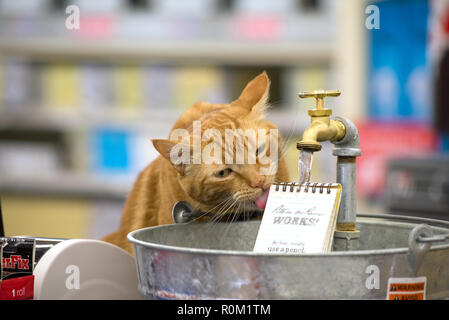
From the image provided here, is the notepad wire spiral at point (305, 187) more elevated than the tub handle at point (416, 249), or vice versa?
the notepad wire spiral at point (305, 187)

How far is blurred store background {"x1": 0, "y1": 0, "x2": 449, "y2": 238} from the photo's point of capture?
2.79m

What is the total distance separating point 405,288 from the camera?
0.71m

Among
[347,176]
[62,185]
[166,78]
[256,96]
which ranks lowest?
[62,185]

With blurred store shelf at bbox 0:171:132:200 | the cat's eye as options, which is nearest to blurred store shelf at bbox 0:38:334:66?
blurred store shelf at bbox 0:171:132:200

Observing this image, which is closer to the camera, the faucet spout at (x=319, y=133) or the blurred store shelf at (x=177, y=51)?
the faucet spout at (x=319, y=133)

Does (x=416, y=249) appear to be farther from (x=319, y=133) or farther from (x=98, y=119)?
(x=98, y=119)

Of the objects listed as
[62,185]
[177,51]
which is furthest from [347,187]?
[62,185]

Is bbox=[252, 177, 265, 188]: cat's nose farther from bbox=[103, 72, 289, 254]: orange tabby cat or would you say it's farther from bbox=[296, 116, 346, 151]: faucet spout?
bbox=[296, 116, 346, 151]: faucet spout

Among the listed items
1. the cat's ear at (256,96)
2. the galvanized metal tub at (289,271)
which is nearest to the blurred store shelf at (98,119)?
the cat's ear at (256,96)

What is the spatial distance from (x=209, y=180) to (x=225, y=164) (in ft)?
0.11

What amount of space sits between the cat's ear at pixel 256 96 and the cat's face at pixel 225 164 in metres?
0.03

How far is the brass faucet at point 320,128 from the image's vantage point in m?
0.78

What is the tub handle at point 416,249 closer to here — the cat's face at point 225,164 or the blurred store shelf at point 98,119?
the cat's face at point 225,164

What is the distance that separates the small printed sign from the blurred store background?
1882 mm
